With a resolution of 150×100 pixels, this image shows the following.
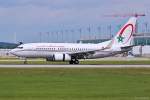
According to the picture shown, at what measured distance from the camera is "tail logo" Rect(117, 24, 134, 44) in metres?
86.8

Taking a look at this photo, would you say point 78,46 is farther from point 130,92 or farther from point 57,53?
point 130,92

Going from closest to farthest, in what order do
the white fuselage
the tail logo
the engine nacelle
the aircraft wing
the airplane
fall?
the engine nacelle → the airplane → the white fuselage → the aircraft wing → the tail logo

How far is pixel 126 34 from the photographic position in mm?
87562

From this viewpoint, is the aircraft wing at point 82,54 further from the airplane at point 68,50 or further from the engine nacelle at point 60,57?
the engine nacelle at point 60,57

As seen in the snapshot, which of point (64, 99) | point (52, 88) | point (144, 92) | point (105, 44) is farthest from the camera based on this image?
point (105, 44)

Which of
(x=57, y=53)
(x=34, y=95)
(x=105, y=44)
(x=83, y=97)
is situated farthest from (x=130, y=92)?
(x=105, y=44)

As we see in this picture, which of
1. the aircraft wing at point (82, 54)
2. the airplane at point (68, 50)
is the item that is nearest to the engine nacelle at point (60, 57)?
the airplane at point (68, 50)

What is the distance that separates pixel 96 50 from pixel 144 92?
176 ft

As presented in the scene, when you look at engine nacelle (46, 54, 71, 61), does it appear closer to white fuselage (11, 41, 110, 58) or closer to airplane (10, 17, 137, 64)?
airplane (10, 17, 137, 64)

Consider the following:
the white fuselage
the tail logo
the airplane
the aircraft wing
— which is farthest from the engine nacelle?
the tail logo

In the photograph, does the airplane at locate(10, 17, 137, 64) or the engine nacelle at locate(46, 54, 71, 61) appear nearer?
the engine nacelle at locate(46, 54, 71, 61)

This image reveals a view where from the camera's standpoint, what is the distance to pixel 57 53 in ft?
261

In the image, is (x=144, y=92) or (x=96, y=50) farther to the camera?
(x=96, y=50)

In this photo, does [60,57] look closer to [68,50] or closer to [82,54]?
[68,50]
